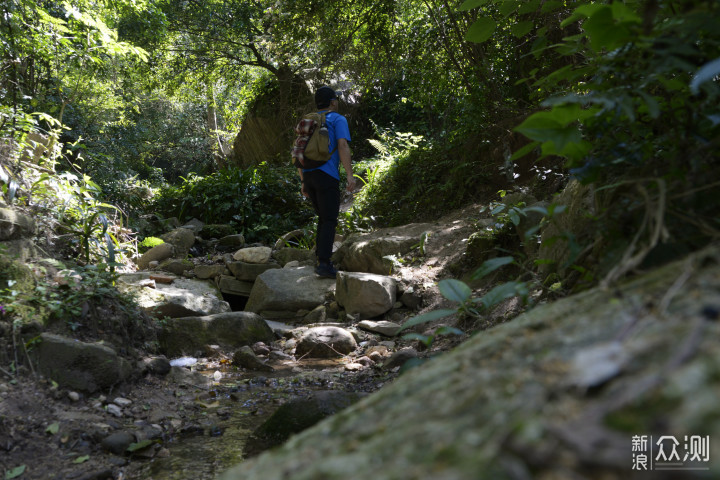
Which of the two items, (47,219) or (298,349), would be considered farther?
(298,349)

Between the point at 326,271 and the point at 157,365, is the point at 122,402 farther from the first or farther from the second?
the point at 326,271

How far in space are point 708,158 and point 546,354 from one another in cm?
78

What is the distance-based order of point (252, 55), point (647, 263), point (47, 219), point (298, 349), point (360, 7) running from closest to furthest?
point (647, 263) < point (47, 219) < point (298, 349) < point (360, 7) < point (252, 55)

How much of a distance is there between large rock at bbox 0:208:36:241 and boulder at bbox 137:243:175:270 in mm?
3375

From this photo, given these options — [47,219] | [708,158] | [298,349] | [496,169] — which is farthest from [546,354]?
[496,169]

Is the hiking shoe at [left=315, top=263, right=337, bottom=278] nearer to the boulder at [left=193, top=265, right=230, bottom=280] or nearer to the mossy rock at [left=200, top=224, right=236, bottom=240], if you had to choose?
the boulder at [left=193, top=265, right=230, bottom=280]

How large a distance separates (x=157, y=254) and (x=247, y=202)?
297 centimetres

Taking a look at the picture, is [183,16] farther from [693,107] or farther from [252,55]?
[693,107]

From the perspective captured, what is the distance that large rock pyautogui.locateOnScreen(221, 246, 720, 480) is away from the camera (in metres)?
0.52

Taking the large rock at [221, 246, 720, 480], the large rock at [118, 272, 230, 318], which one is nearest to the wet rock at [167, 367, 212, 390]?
the large rock at [118, 272, 230, 318]

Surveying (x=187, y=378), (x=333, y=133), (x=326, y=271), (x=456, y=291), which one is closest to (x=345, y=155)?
(x=333, y=133)

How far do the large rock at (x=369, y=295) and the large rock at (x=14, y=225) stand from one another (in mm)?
2824

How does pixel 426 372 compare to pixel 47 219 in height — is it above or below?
below

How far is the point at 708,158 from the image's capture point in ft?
3.88
